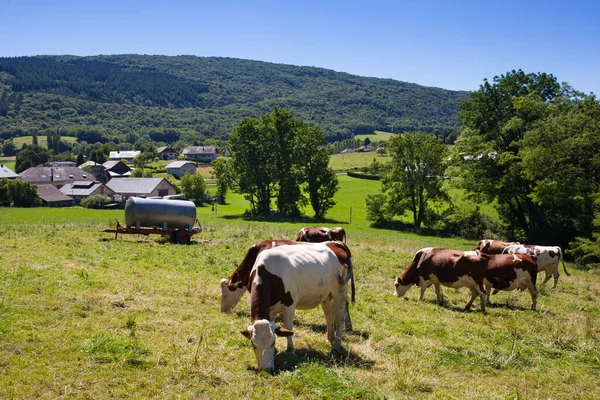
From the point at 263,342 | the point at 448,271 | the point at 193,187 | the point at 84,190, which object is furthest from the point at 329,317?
the point at 84,190

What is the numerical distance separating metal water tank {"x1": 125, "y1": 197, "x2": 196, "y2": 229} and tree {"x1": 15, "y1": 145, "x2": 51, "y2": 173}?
124 meters

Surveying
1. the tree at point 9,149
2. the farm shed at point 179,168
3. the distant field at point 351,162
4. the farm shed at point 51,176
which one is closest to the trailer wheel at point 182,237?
the distant field at point 351,162

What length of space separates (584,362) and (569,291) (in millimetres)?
11651

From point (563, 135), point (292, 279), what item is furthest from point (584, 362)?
point (563, 135)

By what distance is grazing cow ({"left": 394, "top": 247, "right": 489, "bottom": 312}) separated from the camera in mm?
15133

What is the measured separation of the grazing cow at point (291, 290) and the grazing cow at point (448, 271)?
5906 millimetres

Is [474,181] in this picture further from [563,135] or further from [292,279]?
[292,279]

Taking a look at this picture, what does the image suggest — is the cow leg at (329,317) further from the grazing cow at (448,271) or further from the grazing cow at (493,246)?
the grazing cow at (493,246)

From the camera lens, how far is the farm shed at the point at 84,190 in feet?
282

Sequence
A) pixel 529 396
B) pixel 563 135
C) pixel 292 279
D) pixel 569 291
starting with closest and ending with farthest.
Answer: pixel 529 396
pixel 292 279
pixel 569 291
pixel 563 135

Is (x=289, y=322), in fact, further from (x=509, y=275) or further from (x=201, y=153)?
(x=201, y=153)

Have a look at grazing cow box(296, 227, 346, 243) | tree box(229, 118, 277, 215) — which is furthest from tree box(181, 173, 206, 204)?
grazing cow box(296, 227, 346, 243)

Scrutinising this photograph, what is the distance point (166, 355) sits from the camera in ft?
28.1

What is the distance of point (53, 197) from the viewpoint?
82375 millimetres
